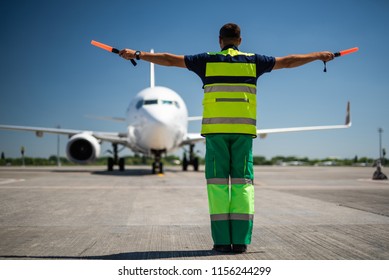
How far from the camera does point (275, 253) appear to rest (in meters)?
3.07

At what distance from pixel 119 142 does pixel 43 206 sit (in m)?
15.0

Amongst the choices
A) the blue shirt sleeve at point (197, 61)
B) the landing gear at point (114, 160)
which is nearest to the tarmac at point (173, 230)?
the blue shirt sleeve at point (197, 61)

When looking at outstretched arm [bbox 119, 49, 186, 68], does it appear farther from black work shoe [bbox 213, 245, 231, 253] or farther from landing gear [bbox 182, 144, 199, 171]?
landing gear [bbox 182, 144, 199, 171]

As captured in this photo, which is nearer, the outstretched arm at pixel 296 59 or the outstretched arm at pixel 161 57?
the outstretched arm at pixel 161 57

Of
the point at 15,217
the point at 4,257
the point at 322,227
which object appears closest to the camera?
the point at 4,257

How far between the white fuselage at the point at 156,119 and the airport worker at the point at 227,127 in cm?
1285

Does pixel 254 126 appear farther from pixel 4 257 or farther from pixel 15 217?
pixel 15 217

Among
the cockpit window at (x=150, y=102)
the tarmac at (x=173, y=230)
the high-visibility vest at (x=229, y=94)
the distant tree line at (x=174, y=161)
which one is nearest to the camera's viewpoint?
the tarmac at (x=173, y=230)

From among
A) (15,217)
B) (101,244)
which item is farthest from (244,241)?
(15,217)

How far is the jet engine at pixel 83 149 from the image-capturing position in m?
18.2

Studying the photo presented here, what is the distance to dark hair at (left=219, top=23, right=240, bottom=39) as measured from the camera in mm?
3416

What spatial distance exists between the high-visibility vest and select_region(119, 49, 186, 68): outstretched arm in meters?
0.23

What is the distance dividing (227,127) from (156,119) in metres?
13.0

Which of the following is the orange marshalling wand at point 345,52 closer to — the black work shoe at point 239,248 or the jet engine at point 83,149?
the black work shoe at point 239,248
